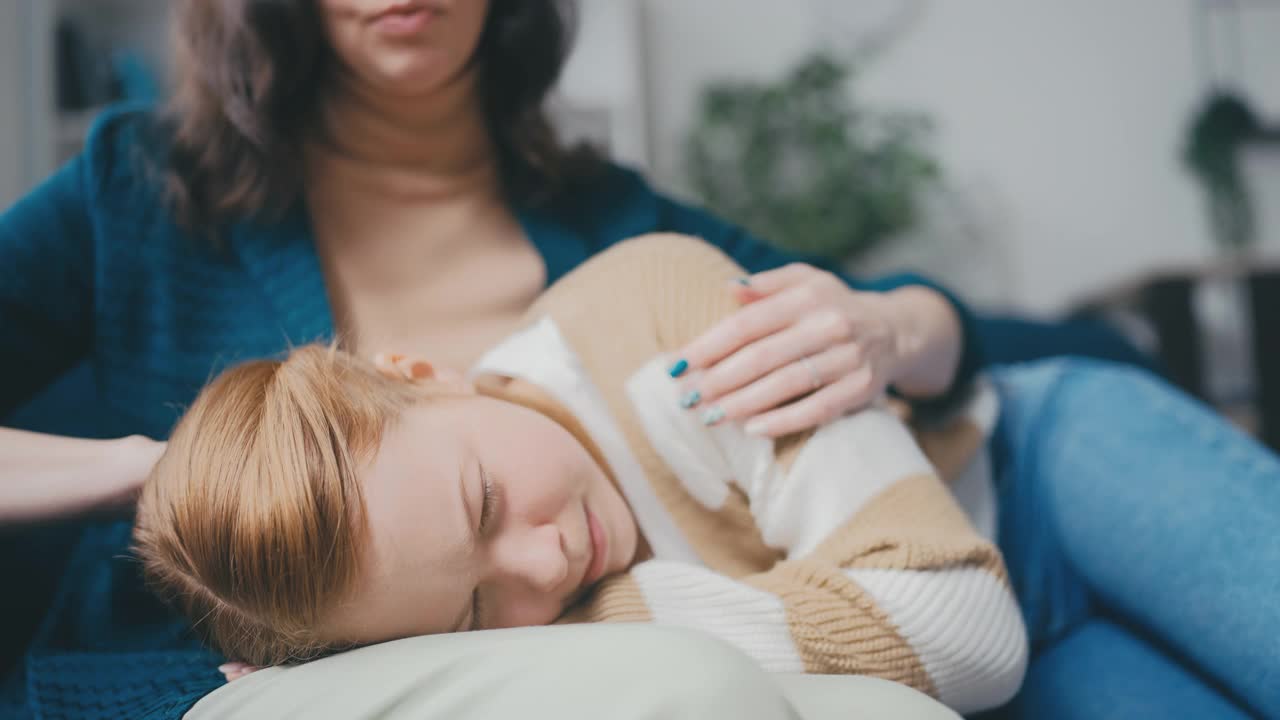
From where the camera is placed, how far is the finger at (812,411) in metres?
Result: 0.71

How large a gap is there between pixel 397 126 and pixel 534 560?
2.20ft

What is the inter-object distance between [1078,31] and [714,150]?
4.57 feet

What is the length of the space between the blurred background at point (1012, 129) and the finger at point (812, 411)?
79.9 inches

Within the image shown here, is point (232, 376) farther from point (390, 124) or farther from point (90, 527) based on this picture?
point (390, 124)

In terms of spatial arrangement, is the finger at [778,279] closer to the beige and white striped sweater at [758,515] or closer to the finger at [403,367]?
the beige and white striped sweater at [758,515]

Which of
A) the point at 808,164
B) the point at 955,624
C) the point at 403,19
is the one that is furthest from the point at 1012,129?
the point at 955,624

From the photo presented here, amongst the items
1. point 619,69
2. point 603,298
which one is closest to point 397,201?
point 603,298

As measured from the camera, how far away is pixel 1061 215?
304 centimetres

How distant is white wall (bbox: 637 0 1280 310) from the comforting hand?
2.20 meters

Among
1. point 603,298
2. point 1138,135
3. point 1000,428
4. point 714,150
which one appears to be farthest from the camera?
point 1138,135

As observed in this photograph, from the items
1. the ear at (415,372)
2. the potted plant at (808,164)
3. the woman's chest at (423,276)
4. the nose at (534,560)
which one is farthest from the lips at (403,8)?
the potted plant at (808,164)

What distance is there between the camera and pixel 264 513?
0.56 meters

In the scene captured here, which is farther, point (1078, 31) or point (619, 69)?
point (1078, 31)

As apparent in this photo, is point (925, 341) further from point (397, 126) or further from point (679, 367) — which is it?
point (397, 126)
